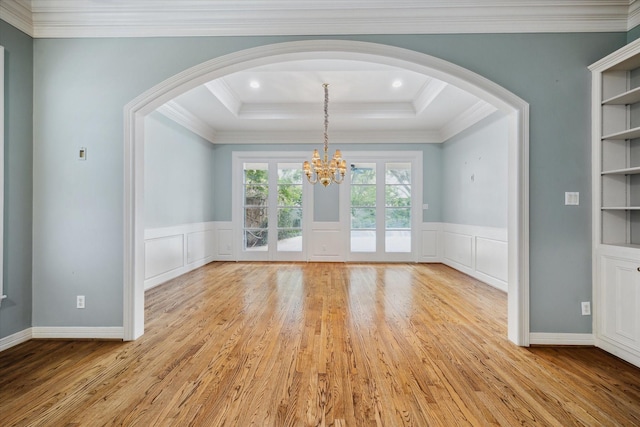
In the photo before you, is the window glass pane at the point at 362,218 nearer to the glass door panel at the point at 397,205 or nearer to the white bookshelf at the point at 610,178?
the glass door panel at the point at 397,205

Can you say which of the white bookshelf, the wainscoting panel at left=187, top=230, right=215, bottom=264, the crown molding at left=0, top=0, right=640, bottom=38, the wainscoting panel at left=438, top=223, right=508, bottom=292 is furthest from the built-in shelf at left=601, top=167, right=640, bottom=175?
the wainscoting panel at left=187, top=230, right=215, bottom=264

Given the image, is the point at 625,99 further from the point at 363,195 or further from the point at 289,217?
the point at 289,217

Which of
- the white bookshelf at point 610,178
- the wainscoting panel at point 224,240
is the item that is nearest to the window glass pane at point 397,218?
the wainscoting panel at point 224,240

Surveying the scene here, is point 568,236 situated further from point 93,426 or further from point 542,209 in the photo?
point 93,426

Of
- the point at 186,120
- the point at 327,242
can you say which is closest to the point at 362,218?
the point at 327,242

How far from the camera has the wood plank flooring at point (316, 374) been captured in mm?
1805

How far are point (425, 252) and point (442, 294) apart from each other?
2.58 m

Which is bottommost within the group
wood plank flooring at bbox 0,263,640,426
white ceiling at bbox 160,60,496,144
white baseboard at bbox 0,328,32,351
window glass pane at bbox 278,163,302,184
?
wood plank flooring at bbox 0,263,640,426

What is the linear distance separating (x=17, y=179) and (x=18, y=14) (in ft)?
4.63

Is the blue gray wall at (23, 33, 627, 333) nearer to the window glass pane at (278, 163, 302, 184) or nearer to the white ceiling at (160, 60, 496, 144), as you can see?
the white ceiling at (160, 60, 496, 144)

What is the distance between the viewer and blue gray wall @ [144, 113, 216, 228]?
185 inches

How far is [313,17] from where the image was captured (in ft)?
9.15

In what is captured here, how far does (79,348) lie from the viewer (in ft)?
8.83

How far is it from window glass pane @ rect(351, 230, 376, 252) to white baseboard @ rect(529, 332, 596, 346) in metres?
4.31
